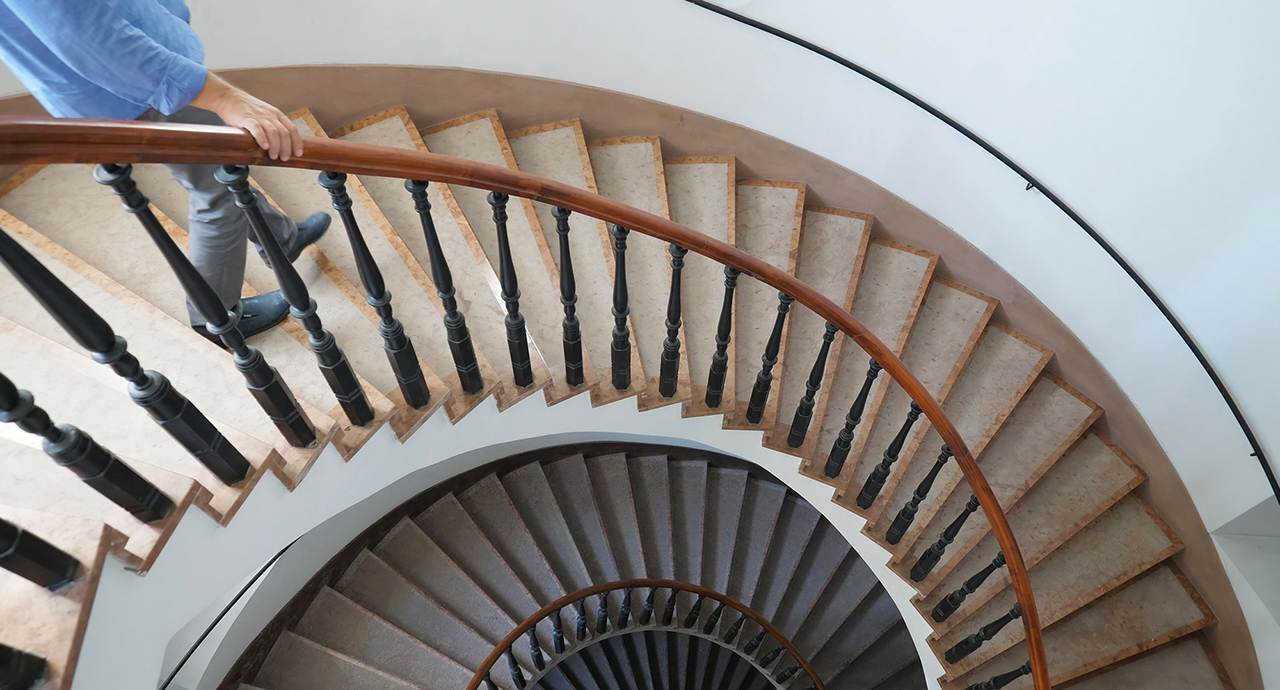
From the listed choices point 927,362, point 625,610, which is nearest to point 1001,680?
point 927,362

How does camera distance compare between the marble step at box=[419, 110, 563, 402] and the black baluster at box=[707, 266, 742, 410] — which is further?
the marble step at box=[419, 110, 563, 402]

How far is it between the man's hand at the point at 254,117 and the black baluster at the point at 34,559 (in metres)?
0.79

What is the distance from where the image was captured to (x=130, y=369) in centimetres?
132

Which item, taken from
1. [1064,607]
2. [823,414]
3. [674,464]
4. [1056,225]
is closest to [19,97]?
[823,414]

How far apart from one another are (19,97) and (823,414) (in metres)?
3.15

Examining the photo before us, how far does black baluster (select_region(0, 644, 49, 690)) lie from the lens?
121 centimetres

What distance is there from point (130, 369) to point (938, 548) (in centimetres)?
259

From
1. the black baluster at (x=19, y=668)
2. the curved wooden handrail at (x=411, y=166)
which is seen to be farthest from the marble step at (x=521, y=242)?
the black baluster at (x=19, y=668)

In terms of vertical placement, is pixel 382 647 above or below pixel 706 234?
below

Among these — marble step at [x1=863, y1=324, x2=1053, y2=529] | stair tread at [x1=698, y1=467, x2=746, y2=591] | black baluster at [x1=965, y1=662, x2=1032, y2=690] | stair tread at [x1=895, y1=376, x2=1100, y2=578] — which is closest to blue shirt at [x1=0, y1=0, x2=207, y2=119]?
marble step at [x1=863, y1=324, x2=1053, y2=529]

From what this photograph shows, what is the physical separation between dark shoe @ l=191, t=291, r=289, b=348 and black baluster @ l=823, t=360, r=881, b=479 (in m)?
1.85

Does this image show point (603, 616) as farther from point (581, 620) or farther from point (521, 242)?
point (521, 242)

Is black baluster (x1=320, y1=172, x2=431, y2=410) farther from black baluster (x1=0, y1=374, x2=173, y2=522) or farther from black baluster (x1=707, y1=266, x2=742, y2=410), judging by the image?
Result: black baluster (x1=707, y1=266, x2=742, y2=410)

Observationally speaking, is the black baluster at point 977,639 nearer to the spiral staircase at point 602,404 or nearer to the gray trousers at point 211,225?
the spiral staircase at point 602,404
